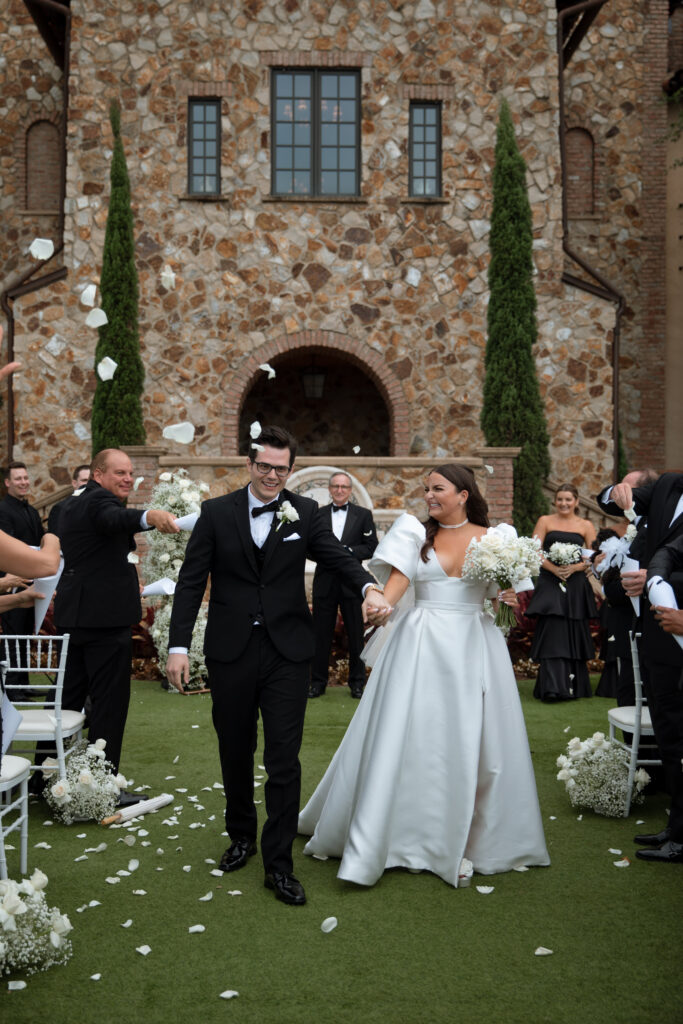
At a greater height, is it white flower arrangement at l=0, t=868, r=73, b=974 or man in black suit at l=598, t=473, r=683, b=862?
man in black suit at l=598, t=473, r=683, b=862

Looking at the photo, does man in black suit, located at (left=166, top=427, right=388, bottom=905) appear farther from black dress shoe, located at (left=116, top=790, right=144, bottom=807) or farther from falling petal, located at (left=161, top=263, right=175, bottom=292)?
falling petal, located at (left=161, top=263, right=175, bottom=292)

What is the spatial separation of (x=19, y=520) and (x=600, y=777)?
596cm

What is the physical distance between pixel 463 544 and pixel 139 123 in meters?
12.7

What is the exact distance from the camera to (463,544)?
17.5ft

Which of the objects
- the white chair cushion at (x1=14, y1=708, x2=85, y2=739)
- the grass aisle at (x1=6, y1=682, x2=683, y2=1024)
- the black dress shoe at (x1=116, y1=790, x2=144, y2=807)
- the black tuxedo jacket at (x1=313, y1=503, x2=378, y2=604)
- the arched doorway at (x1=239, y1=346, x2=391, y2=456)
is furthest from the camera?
the arched doorway at (x1=239, y1=346, x2=391, y2=456)

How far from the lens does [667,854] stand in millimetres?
5402

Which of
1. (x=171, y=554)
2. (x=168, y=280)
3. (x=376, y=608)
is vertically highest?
(x=168, y=280)

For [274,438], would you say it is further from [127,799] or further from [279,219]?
[279,219]

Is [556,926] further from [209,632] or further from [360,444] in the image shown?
[360,444]

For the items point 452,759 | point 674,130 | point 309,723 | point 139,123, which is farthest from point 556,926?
point 674,130

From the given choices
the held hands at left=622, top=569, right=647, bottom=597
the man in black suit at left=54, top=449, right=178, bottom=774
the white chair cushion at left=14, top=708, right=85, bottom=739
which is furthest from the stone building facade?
the held hands at left=622, top=569, right=647, bottom=597

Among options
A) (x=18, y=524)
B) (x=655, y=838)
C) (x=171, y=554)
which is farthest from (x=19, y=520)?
(x=655, y=838)

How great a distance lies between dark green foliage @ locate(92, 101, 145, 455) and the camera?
14961mm

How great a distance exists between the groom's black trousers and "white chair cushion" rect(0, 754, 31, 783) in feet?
3.05
